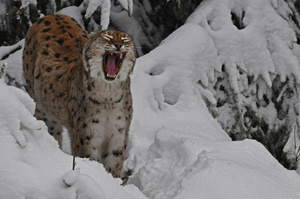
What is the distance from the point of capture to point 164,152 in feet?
12.5

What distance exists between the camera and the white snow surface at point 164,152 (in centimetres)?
182

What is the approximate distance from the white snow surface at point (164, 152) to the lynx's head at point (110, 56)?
61cm

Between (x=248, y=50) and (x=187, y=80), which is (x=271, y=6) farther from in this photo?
(x=187, y=80)

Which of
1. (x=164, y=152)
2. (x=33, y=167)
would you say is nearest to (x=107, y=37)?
(x=164, y=152)

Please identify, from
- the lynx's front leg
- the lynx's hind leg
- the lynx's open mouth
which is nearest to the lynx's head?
the lynx's open mouth

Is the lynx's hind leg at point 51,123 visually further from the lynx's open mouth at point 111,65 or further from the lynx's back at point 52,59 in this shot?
the lynx's open mouth at point 111,65

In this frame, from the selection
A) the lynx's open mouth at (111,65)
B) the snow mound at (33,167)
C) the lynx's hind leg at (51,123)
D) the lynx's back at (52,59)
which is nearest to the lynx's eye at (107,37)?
the lynx's open mouth at (111,65)

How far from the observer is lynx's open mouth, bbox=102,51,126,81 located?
3748mm

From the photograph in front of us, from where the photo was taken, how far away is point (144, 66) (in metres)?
5.58

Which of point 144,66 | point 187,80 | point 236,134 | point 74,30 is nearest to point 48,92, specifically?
point 74,30

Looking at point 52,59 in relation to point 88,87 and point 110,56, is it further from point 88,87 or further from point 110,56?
point 110,56

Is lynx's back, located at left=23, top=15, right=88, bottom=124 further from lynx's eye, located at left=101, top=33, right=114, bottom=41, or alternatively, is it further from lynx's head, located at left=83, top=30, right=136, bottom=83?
lynx's eye, located at left=101, top=33, right=114, bottom=41

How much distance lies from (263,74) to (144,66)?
152 cm

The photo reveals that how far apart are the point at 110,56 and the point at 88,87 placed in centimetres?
37
